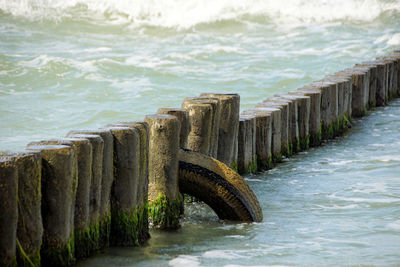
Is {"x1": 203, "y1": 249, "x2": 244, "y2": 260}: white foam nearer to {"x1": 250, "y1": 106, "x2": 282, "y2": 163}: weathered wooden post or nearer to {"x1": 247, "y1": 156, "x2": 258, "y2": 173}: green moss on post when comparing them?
{"x1": 247, "y1": 156, "x2": 258, "y2": 173}: green moss on post

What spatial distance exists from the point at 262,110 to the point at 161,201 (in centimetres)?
317

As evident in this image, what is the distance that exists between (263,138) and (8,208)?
497cm

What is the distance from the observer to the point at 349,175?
7918 mm

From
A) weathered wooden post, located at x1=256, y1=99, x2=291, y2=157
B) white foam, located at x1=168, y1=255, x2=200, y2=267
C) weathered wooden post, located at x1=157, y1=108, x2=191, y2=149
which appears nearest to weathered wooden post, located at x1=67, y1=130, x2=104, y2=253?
white foam, located at x1=168, y1=255, x2=200, y2=267

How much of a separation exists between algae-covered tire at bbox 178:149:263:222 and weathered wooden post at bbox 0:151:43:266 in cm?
195

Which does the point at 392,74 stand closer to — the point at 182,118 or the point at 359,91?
the point at 359,91

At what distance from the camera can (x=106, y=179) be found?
4758 mm

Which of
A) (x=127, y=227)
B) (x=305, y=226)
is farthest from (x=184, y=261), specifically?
(x=305, y=226)

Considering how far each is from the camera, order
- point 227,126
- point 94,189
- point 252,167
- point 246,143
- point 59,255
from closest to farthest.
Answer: point 59,255 → point 94,189 → point 227,126 → point 246,143 → point 252,167

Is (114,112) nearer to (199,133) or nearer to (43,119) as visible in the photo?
(43,119)

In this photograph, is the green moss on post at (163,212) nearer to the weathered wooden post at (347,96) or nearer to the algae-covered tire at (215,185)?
the algae-covered tire at (215,185)

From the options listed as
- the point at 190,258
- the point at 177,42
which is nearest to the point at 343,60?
the point at 177,42

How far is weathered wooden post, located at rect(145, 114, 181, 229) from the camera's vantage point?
5.45m

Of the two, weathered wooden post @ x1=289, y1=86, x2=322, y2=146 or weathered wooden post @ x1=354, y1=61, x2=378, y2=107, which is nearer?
weathered wooden post @ x1=289, y1=86, x2=322, y2=146
